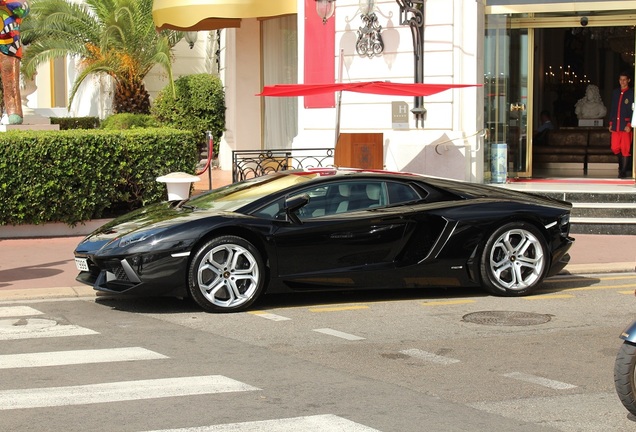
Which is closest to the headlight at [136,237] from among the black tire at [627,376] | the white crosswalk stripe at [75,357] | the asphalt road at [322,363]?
the asphalt road at [322,363]

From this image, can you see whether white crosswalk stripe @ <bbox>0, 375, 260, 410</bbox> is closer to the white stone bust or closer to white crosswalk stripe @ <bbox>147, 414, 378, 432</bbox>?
white crosswalk stripe @ <bbox>147, 414, 378, 432</bbox>

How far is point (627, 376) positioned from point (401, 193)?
4679 mm

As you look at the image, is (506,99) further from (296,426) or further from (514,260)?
(296,426)

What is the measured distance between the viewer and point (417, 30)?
1798 cm

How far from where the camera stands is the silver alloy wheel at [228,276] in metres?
9.47

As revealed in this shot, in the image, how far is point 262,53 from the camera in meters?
24.5

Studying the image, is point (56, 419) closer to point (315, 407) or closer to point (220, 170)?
point (315, 407)

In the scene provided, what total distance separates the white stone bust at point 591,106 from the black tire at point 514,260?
14.1 meters

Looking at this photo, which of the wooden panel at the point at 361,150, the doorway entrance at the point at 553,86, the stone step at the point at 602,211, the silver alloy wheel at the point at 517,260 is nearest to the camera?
the silver alloy wheel at the point at 517,260

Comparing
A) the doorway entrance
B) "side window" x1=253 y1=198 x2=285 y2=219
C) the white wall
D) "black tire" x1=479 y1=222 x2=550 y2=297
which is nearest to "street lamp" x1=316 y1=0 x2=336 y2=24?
the white wall

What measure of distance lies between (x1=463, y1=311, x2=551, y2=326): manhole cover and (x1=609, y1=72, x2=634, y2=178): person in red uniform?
405 inches

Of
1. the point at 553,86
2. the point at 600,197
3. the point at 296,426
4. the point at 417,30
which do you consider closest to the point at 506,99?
the point at 417,30

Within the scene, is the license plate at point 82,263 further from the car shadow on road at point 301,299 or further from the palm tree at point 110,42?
the palm tree at point 110,42

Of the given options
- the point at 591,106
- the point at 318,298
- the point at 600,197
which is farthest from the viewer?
the point at 591,106
